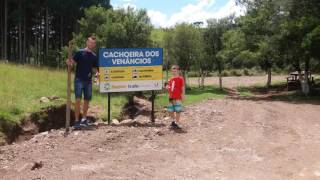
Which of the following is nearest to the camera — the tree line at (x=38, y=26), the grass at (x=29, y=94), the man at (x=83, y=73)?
the man at (x=83, y=73)

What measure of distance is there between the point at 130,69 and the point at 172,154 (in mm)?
4392

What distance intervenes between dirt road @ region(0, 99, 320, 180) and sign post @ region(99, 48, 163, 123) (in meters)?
1.23

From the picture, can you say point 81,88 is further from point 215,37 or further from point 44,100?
point 215,37

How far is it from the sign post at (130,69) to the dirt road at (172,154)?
1227 mm

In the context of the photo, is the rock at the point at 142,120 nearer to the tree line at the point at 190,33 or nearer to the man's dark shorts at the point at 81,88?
the man's dark shorts at the point at 81,88

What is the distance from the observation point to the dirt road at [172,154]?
863cm

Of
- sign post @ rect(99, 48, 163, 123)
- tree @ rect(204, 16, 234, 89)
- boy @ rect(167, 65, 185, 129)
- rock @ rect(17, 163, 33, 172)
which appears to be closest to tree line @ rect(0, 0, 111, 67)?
tree @ rect(204, 16, 234, 89)

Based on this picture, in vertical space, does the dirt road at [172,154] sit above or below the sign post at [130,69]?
below

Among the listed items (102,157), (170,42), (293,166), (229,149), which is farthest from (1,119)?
(170,42)

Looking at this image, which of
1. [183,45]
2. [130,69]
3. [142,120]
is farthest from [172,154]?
[183,45]

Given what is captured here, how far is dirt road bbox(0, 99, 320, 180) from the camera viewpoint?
8633 mm

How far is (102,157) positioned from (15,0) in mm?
43658

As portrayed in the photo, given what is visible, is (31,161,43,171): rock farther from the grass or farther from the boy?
the grass

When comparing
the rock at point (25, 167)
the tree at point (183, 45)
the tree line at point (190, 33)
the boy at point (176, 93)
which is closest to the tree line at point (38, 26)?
the tree line at point (190, 33)
